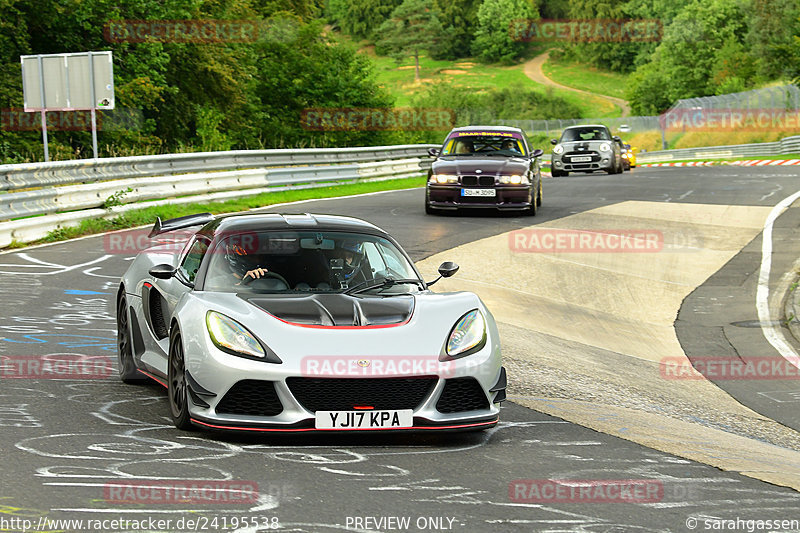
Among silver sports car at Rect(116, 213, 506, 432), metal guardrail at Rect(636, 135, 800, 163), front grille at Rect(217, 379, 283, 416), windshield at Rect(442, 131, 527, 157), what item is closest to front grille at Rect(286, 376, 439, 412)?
silver sports car at Rect(116, 213, 506, 432)

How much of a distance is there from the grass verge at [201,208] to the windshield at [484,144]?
12.3 ft

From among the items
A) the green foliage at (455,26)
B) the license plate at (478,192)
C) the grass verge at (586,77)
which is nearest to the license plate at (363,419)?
the license plate at (478,192)

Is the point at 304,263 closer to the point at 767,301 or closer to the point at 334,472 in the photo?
the point at 334,472

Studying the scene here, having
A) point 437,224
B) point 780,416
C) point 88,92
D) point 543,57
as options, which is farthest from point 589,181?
point 543,57

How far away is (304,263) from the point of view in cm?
725

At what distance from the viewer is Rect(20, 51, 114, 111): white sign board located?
73.7 feet

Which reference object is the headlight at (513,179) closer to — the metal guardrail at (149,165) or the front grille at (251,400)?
the metal guardrail at (149,165)

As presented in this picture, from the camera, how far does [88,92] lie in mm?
22578

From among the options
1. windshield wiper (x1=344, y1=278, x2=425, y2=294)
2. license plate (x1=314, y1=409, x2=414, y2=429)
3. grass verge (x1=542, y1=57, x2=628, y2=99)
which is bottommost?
license plate (x1=314, y1=409, x2=414, y2=429)

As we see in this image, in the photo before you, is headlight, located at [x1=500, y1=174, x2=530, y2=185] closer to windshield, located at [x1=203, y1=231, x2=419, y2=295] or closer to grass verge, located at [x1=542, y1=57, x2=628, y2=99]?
windshield, located at [x1=203, y1=231, x2=419, y2=295]

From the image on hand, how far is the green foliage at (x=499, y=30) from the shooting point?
543 feet

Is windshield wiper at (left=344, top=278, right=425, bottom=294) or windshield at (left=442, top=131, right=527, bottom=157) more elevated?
windshield at (left=442, top=131, right=527, bottom=157)

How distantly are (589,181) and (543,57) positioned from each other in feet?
504

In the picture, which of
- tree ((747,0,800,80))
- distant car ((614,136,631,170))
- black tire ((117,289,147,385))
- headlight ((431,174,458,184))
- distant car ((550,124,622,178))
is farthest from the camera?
tree ((747,0,800,80))
